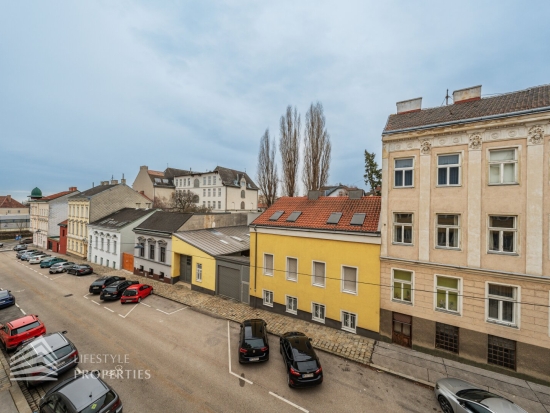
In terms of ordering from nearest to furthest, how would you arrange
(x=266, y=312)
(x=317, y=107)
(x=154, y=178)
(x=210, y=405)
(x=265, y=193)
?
1. (x=210, y=405)
2. (x=266, y=312)
3. (x=317, y=107)
4. (x=265, y=193)
5. (x=154, y=178)

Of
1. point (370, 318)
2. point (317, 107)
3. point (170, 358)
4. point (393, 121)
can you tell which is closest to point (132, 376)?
point (170, 358)

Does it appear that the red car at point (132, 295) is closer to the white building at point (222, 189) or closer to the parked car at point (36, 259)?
the parked car at point (36, 259)

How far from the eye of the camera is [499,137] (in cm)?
1171

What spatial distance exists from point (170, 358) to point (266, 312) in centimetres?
750

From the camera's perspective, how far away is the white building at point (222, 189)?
5222 cm

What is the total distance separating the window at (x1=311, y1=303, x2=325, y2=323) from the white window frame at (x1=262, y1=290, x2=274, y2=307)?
342 cm

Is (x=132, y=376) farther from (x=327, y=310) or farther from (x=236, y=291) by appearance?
(x=327, y=310)

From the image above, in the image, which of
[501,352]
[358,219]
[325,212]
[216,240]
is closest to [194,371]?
[325,212]

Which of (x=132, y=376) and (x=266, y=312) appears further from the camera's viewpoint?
(x=266, y=312)

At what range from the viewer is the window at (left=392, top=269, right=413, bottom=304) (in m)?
13.6

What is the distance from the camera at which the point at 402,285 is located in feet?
45.3

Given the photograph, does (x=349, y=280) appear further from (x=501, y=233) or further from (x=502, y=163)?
(x=502, y=163)

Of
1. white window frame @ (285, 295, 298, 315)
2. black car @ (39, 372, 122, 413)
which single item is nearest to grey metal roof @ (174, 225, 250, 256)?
white window frame @ (285, 295, 298, 315)

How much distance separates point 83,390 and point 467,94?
24.1m
